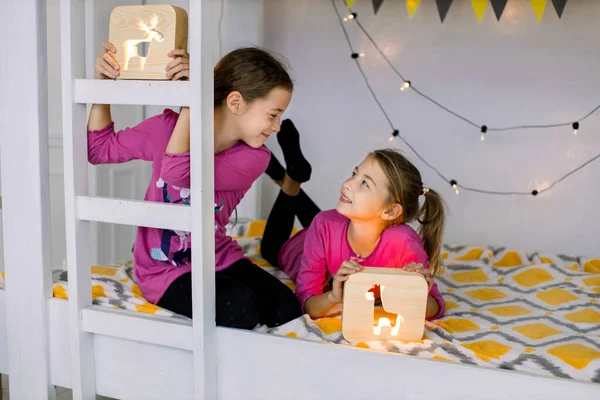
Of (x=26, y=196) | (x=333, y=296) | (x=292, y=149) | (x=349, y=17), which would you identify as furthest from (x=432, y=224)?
(x=349, y=17)

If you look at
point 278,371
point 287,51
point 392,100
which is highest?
point 287,51

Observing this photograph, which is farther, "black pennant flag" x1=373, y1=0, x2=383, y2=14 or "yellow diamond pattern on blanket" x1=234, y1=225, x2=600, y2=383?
"black pennant flag" x1=373, y1=0, x2=383, y2=14

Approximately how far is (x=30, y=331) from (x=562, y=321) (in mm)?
1253

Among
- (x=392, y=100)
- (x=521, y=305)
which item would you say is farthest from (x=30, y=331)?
(x=392, y=100)

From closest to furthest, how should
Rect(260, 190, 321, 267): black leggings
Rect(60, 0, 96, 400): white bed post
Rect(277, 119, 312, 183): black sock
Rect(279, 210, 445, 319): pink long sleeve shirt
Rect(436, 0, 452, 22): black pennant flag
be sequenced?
Rect(60, 0, 96, 400): white bed post
Rect(279, 210, 445, 319): pink long sleeve shirt
Rect(277, 119, 312, 183): black sock
Rect(260, 190, 321, 267): black leggings
Rect(436, 0, 452, 22): black pennant flag

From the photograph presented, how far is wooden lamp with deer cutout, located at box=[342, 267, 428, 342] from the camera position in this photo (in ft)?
4.52

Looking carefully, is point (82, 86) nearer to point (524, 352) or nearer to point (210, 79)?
point (210, 79)

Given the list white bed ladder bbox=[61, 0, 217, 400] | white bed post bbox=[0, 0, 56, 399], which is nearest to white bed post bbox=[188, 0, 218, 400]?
white bed ladder bbox=[61, 0, 217, 400]

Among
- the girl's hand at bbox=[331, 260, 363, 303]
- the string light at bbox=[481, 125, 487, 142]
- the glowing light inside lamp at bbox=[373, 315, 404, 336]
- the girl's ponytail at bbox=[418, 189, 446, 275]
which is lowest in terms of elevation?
the glowing light inside lamp at bbox=[373, 315, 404, 336]

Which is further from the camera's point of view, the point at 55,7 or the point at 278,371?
the point at 55,7

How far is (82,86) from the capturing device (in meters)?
1.37

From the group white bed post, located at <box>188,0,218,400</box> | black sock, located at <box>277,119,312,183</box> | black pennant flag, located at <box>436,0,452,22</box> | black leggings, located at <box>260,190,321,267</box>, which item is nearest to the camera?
white bed post, located at <box>188,0,218,400</box>

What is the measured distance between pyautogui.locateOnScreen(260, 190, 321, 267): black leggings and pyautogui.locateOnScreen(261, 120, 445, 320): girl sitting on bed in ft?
1.04

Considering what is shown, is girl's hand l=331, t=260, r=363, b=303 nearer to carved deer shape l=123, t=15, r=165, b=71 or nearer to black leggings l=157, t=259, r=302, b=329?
black leggings l=157, t=259, r=302, b=329
